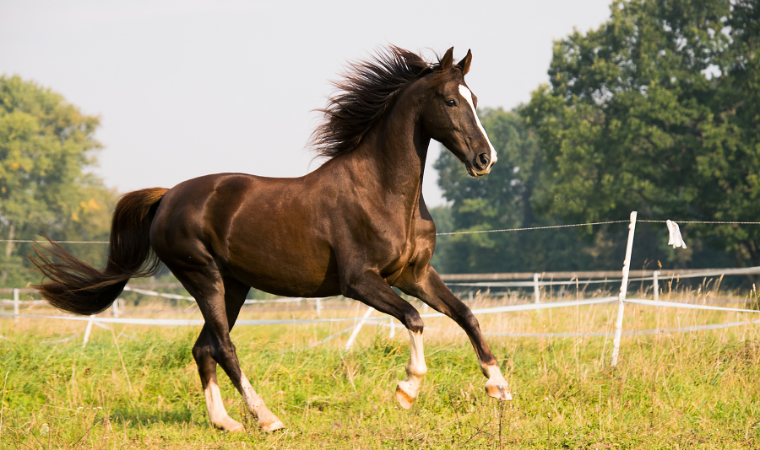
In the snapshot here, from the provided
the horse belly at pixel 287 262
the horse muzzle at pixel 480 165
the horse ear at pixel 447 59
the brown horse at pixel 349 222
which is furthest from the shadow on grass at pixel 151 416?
the horse ear at pixel 447 59

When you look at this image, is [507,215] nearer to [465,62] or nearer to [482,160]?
[465,62]

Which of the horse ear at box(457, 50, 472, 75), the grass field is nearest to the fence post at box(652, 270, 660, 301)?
the grass field

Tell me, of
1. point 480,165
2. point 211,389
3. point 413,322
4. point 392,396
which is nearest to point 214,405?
Result: point 211,389

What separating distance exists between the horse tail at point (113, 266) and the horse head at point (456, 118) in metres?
2.49

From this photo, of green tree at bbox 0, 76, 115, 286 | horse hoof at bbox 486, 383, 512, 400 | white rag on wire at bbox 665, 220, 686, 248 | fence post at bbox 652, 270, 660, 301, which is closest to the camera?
horse hoof at bbox 486, 383, 512, 400

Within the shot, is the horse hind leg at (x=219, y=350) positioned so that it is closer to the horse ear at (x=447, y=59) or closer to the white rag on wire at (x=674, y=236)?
the horse ear at (x=447, y=59)

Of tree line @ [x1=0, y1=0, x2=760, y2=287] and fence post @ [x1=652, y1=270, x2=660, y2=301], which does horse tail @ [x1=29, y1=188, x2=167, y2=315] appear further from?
tree line @ [x1=0, y1=0, x2=760, y2=287]

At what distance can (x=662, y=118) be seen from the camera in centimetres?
2484

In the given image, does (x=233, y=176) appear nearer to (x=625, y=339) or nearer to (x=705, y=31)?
(x=625, y=339)

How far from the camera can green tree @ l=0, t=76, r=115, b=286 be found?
136ft

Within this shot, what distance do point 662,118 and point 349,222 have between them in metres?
23.9

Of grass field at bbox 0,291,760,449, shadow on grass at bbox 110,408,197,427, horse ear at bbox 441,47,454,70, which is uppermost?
horse ear at bbox 441,47,454,70

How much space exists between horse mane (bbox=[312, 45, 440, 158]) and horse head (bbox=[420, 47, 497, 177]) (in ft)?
0.92

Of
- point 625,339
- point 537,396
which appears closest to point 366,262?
point 537,396
